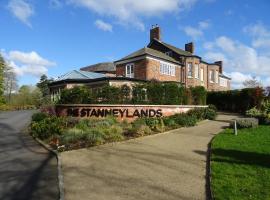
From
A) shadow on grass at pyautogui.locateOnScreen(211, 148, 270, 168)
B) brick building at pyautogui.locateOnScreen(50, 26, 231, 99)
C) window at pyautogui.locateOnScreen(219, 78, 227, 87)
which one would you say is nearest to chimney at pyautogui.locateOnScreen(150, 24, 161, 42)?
brick building at pyautogui.locateOnScreen(50, 26, 231, 99)

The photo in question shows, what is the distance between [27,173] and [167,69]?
30.7 metres

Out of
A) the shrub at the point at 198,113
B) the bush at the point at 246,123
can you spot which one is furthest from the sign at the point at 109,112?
the bush at the point at 246,123

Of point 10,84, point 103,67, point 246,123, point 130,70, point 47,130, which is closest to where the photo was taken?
point 47,130

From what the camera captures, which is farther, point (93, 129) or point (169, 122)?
point (169, 122)

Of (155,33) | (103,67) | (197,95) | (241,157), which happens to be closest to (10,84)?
(103,67)

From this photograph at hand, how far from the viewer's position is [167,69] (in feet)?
127

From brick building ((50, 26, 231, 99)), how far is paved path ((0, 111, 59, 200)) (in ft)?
56.7

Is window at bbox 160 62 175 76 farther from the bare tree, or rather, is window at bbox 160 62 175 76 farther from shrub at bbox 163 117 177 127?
the bare tree

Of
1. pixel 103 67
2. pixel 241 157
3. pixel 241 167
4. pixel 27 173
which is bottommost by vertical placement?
pixel 27 173

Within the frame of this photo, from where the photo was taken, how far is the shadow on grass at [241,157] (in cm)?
972

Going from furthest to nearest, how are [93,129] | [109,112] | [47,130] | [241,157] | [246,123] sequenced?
1. [109,112]
2. [246,123]
3. [47,130]
4. [93,129]
5. [241,157]

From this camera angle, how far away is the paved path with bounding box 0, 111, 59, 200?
25.3 feet

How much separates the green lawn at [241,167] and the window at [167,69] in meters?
24.0

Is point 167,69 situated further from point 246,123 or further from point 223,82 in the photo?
point 223,82
